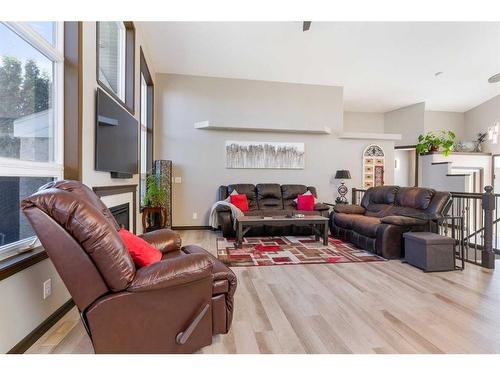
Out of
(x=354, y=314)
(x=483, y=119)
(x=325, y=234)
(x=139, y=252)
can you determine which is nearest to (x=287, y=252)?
(x=325, y=234)

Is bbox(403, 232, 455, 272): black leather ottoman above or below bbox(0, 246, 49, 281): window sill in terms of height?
below

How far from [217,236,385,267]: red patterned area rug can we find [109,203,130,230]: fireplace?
134cm

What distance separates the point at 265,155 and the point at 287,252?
8.90ft

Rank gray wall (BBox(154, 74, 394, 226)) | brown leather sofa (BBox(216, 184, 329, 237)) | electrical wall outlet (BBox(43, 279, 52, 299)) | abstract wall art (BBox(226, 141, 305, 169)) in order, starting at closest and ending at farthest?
electrical wall outlet (BBox(43, 279, 52, 299)) < brown leather sofa (BBox(216, 184, 329, 237)) < gray wall (BBox(154, 74, 394, 226)) < abstract wall art (BBox(226, 141, 305, 169))

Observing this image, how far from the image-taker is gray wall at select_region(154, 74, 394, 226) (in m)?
5.76

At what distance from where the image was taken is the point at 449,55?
17.4 feet

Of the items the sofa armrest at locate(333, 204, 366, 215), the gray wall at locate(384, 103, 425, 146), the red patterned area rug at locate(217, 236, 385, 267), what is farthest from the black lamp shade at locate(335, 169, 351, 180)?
the gray wall at locate(384, 103, 425, 146)

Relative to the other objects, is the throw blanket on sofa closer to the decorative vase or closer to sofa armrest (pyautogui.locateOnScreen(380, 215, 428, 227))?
the decorative vase

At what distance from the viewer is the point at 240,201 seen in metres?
5.23

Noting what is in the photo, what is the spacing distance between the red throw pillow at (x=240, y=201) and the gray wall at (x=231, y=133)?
792 mm

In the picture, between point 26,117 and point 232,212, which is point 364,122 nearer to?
point 232,212
